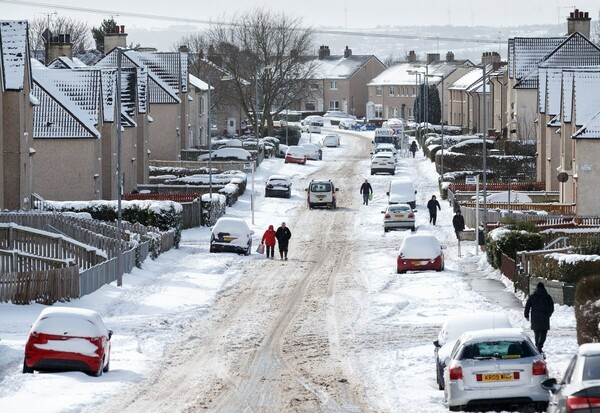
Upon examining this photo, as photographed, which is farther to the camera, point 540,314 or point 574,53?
point 574,53

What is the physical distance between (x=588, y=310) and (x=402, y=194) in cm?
4774

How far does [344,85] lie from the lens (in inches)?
7219

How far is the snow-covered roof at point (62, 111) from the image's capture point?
2628 inches

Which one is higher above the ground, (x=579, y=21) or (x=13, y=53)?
(x=579, y=21)

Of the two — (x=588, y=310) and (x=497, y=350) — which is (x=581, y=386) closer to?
(x=497, y=350)

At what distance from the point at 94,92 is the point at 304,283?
86.5ft

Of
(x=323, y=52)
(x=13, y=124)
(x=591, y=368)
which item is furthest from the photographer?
(x=323, y=52)

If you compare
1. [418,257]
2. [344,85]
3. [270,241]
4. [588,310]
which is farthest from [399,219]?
[344,85]

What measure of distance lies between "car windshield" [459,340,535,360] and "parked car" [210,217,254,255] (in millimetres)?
32130

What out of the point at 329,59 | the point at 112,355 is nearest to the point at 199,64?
the point at 329,59

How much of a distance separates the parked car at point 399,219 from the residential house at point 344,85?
118 m

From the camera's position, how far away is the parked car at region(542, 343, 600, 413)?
56.5 feet

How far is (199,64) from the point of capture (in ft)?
442

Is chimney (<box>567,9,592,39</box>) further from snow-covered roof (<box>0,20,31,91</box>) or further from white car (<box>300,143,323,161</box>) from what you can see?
snow-covered roof (<box>0,20,31,91</box>)
